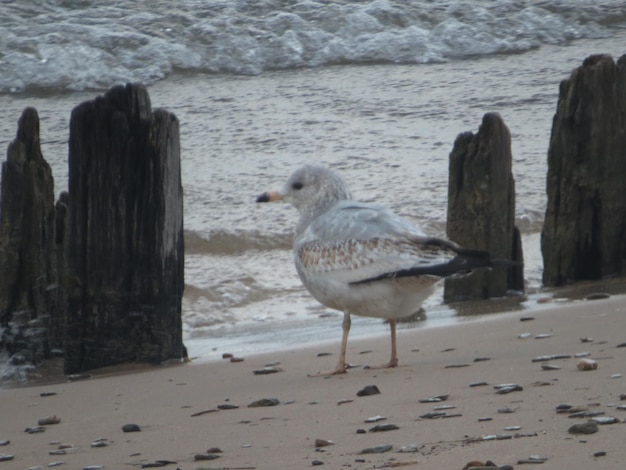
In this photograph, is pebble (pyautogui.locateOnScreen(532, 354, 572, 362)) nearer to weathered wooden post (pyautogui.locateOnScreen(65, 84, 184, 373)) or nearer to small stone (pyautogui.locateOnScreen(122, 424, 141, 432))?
small stone (pyautogui.locateOnScreen(122, 424, 141, 432))

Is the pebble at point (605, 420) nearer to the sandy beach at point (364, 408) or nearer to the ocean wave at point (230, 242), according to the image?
the sandy beach at point (364, 408)

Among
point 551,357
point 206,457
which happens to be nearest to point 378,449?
point 206,457

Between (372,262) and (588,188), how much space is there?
2.71 meters

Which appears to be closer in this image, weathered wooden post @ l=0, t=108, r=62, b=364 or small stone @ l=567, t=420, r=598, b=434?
small stone @ l=567, t=420, r=598, b=434

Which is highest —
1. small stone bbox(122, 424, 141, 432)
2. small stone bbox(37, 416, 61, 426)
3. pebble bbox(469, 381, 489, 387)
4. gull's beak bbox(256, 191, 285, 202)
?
gull's beak bbox(256, 191, 285, 202)

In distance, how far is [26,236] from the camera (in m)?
7.11

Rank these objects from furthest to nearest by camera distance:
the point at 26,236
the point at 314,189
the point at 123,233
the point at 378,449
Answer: the point at 26,236 → the point at 314,189 → the point at 123,233 → the point at 378,449

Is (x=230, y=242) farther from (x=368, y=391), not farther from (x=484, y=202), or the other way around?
(x=368, y=391)

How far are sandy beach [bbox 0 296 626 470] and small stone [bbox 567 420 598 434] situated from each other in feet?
0.07

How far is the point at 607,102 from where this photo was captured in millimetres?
8062

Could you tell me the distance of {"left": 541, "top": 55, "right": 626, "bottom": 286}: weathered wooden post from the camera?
8.07 metres

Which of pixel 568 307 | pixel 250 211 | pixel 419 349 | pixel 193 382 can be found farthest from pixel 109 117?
pixel 250 211

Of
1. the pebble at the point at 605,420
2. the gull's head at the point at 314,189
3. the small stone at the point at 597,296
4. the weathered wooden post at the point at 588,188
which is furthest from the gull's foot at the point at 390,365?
the weathered wooden post at the point at 588,188

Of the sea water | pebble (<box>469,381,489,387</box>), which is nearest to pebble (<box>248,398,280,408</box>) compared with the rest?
pebble (<box>469,381,489,387</box>)
